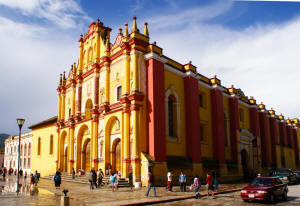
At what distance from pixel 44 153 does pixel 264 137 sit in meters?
31.3

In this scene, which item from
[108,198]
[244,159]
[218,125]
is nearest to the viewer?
[108,198]

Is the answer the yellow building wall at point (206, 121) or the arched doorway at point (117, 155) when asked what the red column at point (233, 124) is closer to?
the yellow building wall at point (206, 121)

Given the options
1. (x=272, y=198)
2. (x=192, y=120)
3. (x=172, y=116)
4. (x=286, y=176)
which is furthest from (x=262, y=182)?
(x=286, y=176)

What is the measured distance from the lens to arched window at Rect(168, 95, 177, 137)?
24531mm

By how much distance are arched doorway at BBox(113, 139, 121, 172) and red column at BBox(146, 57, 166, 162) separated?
13.0ft

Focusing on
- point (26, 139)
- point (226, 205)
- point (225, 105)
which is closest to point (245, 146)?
point (225, 105)

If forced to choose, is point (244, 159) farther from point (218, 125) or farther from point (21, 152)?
point (21, 152)

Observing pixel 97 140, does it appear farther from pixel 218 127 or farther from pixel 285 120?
pixel 285 120

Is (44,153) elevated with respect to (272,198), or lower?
elevated

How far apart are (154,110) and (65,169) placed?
16.5 meters

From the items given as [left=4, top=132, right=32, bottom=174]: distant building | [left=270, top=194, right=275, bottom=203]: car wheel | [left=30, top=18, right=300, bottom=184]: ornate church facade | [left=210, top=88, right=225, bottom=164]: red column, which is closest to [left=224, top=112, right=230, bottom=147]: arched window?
[left=30, top=18, right=300, bottom=184]: ornate church facade

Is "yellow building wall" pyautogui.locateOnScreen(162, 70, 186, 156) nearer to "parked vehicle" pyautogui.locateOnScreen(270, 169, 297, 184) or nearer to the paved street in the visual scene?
the paved street

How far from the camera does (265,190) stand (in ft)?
42.8

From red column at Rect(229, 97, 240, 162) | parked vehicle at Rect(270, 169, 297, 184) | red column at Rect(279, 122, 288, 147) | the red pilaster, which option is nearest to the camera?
parked vehicle at Rect(270, 169, 297, 184)
